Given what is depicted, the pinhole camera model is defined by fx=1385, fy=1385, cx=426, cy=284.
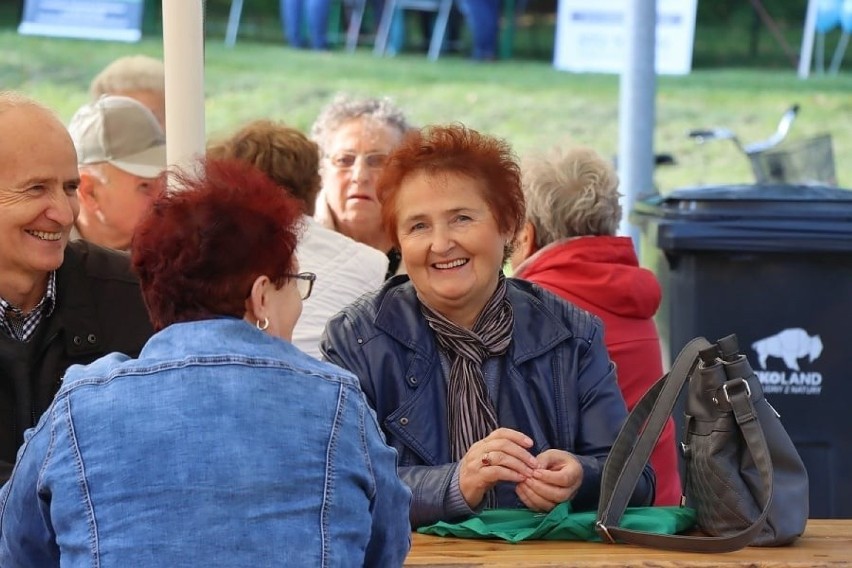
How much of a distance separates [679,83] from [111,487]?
14.0 m

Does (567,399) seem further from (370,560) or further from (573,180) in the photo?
(573,180)

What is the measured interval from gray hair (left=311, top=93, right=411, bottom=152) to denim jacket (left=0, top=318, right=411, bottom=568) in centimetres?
312

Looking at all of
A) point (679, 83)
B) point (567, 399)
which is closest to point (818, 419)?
point (567, 399)

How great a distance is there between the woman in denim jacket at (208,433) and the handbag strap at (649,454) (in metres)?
0.76

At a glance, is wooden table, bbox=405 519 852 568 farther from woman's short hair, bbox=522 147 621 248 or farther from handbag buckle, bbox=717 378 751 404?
woman's short hair, bbox=522 147 621 248

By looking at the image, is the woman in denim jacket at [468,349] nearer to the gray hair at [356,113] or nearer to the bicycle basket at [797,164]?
the gray hair at [356,113]

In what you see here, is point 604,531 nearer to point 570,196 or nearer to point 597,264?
point 597,264

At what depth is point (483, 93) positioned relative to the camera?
14258mm

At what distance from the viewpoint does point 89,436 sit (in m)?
1.96

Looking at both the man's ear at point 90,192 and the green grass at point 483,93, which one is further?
the green grass at point 483,93

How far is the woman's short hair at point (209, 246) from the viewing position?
2029 mm

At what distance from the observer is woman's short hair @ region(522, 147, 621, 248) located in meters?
3.98

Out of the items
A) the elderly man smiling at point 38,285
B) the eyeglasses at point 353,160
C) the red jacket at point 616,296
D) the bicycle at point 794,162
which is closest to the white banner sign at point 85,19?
the bicycle at point 794,162

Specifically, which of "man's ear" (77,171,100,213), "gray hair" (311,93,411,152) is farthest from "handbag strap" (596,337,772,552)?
"gray hair" (311,93,411,152)
